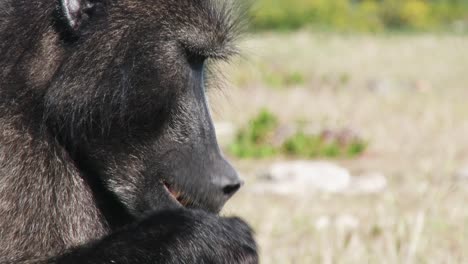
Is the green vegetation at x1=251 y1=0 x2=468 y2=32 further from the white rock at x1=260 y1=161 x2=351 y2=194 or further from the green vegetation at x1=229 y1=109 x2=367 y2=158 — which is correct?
the white rock at x1=260 y1=161 x2=351 y2=194

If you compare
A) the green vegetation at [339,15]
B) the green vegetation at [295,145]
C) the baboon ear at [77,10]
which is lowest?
the green vegetation at [339,15]

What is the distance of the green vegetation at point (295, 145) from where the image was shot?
8.83 m

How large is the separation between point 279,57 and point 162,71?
17776mm

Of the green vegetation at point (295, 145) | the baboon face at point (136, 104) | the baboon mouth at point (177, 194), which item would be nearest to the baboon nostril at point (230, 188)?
the baboon face at point (136, 104)

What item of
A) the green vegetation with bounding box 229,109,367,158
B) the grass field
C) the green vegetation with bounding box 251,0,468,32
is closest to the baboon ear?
the grass field

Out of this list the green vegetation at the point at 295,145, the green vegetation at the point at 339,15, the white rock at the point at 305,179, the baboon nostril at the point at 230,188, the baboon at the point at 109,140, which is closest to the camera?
the baboon at the point at 109,140

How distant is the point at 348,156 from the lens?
344 inches

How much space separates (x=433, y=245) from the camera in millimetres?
4652

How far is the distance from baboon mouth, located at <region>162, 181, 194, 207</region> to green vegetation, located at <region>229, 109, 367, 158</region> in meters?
5.81

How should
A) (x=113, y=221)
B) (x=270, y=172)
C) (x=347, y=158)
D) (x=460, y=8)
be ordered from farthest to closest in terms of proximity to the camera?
(x=460, y=8)
(x=347, y=158)
(x=270, y=172)
(x=113, y=221)

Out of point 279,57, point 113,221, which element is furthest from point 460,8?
point 113,221

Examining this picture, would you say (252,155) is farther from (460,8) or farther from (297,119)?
(460,8)

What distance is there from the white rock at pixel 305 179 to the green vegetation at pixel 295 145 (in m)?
1.42

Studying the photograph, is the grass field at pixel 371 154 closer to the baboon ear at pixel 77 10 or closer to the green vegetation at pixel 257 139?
the green vegetation at pixel 257 139
